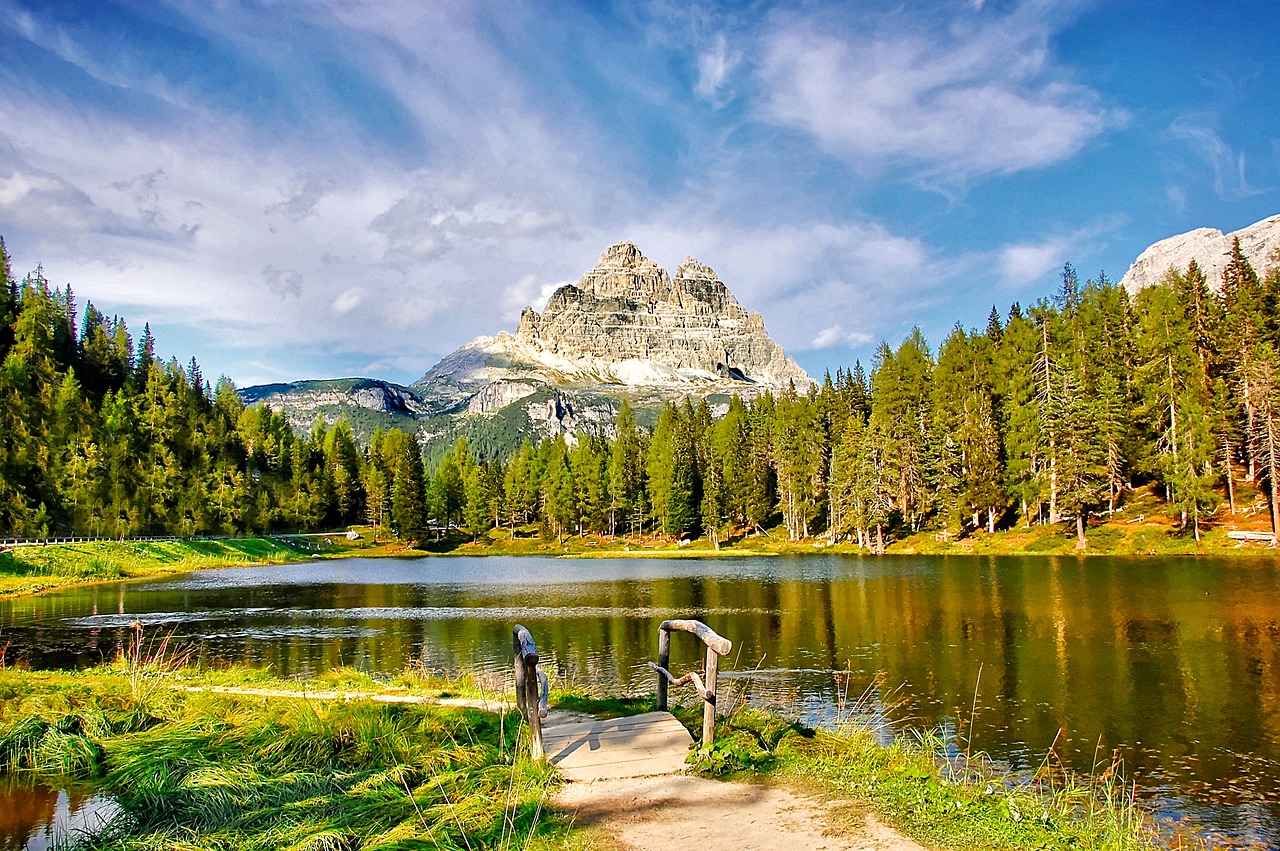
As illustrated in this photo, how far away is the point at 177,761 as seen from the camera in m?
11.1

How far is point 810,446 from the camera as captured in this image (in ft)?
288

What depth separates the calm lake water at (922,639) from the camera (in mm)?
14984

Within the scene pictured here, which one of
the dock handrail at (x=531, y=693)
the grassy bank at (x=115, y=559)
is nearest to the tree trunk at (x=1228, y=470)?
the dock handrail at (x=531, y=693)

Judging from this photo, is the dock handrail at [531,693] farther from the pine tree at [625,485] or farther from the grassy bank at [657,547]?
the pine tree at [625,485]

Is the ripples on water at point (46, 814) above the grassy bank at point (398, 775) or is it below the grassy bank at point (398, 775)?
below

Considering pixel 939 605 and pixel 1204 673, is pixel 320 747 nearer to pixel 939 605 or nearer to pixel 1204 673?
pixel 1204 673

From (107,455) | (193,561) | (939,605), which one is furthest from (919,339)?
(107,455)

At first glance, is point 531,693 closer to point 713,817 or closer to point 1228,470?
point 713,817

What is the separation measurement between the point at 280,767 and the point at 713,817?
6.51 metres

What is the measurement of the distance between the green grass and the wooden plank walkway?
560 mm

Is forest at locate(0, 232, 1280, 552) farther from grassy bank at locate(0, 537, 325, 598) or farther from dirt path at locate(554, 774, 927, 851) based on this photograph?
dirt path at locate(554, 774, 927, 851)

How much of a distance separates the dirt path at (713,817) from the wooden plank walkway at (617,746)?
296 millimetres

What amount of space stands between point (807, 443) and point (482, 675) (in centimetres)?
7143

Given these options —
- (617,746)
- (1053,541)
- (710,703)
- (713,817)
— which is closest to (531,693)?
(617,746)
